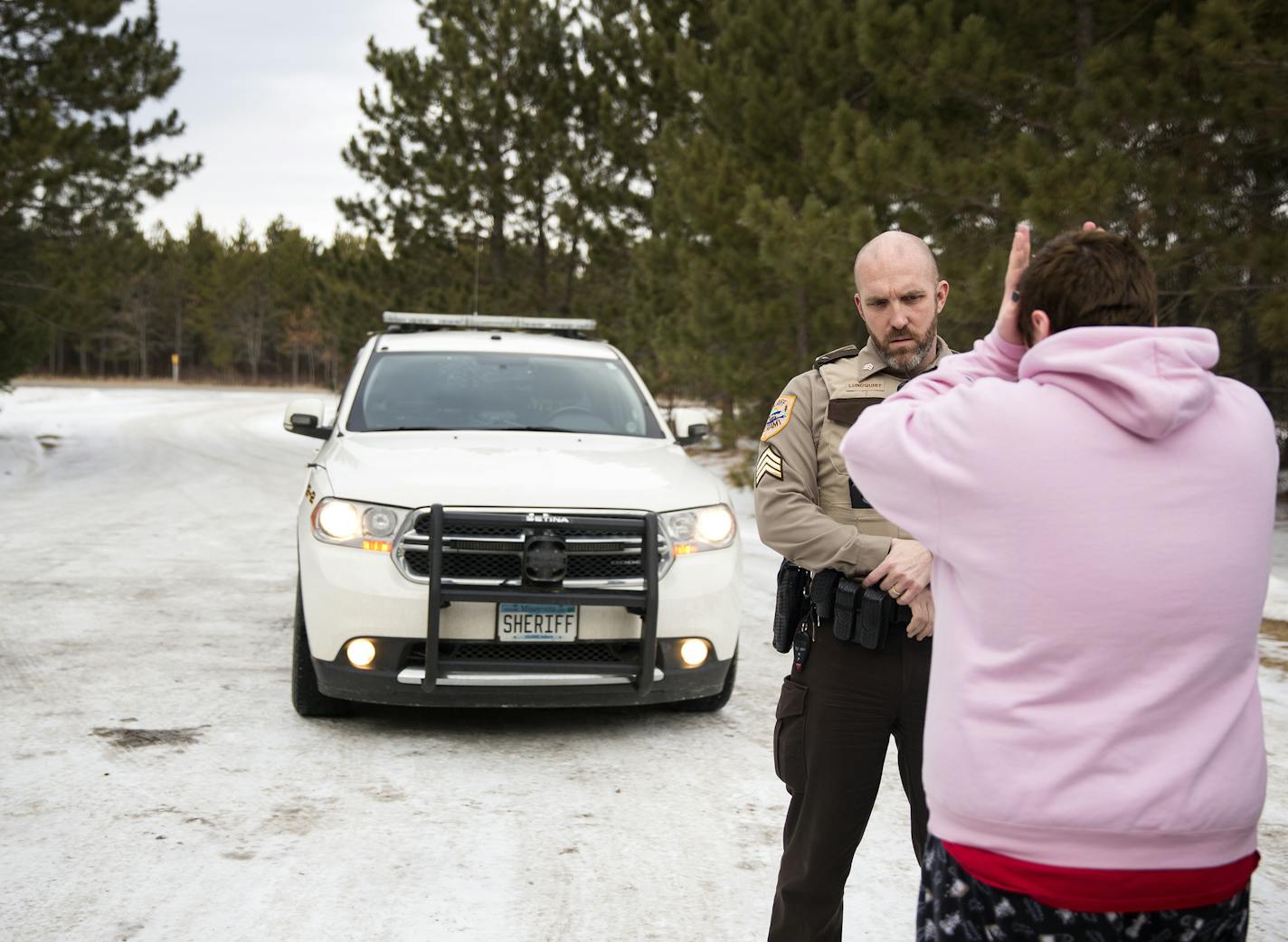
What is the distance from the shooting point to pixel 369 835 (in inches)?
170

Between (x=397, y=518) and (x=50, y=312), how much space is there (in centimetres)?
2035

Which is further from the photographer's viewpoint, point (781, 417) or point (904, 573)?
point (781, 417)

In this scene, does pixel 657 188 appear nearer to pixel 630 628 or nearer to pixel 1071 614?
pixel 630 628

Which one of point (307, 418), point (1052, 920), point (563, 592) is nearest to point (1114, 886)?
point (1052, 920)

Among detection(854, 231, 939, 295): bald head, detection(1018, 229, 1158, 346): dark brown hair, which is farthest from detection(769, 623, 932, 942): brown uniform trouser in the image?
detection(1018, 229, 1158, 346): dark brown hair

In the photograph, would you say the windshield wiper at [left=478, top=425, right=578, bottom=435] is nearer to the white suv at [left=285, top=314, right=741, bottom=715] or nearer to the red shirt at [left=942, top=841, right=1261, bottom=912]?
the white suv at [left=285, top=314, right=741, bottom=715]

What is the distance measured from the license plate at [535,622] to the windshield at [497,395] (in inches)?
58.1

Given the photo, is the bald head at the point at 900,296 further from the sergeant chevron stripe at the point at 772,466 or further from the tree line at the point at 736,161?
the tree line at the point at 736,161

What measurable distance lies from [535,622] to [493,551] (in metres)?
0.34

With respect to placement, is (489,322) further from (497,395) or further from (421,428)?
(421,428)

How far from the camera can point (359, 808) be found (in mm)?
4602

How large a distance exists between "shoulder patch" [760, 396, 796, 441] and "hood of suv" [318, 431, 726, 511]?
238cm

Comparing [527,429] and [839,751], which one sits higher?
Result: [527,429]

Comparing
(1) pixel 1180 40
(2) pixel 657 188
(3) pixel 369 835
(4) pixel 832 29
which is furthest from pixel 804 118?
(3) pixel 369 835
